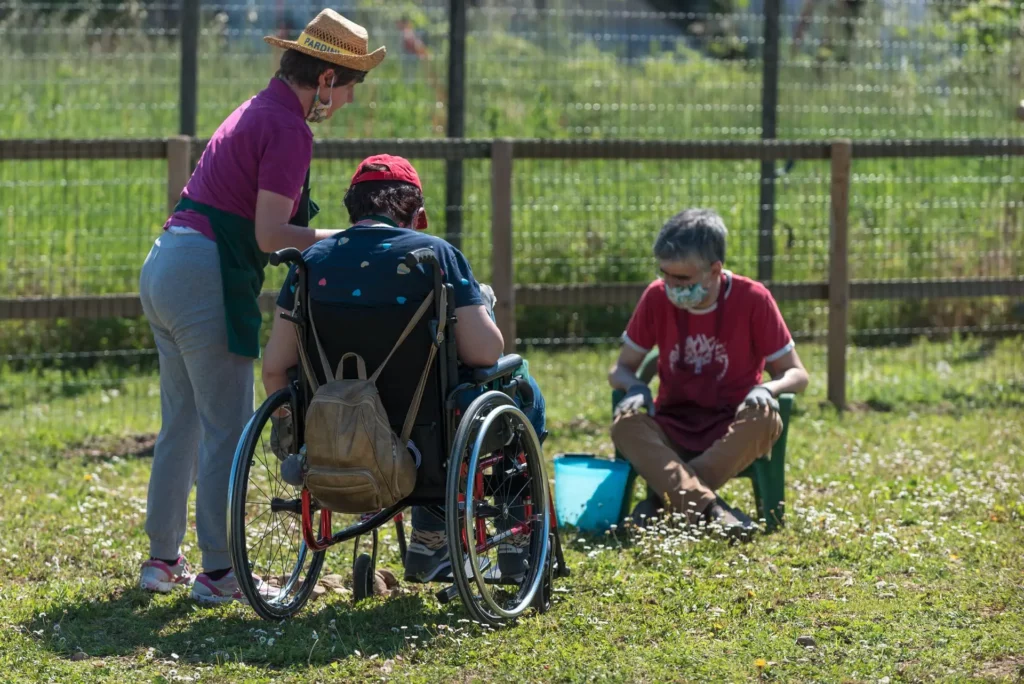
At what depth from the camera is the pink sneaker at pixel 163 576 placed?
4.75 m

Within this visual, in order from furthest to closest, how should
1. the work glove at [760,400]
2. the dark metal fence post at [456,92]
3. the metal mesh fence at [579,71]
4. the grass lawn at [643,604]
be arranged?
the metal mesh fence at [579,71] → the dark metal fence post at [456,92] → the work glove at [760,400] → the grass lawn at [643,604]

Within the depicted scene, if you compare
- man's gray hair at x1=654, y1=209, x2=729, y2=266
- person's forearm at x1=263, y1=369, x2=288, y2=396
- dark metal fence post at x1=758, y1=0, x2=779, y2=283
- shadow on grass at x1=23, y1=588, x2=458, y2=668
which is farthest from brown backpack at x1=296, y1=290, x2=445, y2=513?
dark metal fence post at x1=758, y1=0, x2=779, y2=283

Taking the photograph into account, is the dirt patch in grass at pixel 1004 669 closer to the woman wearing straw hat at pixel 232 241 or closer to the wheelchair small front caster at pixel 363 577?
the wheelchair small front caster at pixel 363 577

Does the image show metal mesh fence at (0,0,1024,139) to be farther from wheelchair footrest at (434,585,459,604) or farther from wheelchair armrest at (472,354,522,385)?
wheelchair footrest at (434,585,459,604)

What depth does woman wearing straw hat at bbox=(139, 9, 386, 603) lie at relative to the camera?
14.7 feet

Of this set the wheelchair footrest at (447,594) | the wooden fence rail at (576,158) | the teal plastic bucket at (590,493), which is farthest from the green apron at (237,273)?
the wooden fence rail at (576,158)

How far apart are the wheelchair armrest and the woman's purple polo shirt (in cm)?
87

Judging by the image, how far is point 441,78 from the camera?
8.59m

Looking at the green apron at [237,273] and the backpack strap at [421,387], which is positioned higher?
the green apron at [237,273]

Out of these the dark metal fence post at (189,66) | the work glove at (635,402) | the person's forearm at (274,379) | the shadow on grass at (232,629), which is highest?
the dark metal fence post at (189,66)

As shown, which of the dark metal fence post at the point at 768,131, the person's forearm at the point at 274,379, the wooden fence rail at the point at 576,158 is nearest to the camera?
the person's forearm at the point at 274,379

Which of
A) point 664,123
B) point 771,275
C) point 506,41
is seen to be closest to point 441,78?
point 506,41

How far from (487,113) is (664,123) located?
1.16 metres

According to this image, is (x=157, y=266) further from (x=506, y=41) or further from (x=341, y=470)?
(x=506, y=41)
